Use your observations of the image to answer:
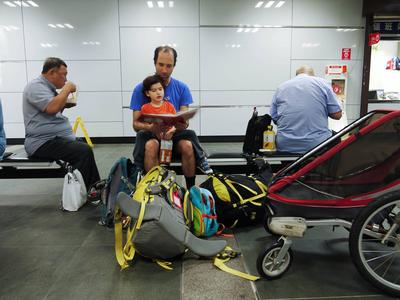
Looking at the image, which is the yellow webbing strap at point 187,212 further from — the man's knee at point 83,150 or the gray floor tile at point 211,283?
the man's knee at point 83,150

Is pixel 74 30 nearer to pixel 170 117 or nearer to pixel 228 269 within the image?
pixel 170 117

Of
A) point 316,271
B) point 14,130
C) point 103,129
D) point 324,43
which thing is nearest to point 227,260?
point 316,271

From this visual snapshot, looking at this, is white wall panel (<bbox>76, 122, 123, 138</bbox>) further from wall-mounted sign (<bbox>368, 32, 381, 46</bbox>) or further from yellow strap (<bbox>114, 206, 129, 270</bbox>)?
wall-mounted sign (<bbox>368, 32, 381, 46</bbox>)

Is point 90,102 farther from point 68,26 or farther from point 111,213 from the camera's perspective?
point 111,213

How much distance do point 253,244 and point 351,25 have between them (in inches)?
224

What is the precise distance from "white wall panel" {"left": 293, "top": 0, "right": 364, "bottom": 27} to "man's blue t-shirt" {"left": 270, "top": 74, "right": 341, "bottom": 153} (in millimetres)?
4065

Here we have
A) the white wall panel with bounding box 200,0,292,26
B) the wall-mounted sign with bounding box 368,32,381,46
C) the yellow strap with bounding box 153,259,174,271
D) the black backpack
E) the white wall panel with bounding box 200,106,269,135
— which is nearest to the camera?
the yellow strap with bounding box 153,259,174,271

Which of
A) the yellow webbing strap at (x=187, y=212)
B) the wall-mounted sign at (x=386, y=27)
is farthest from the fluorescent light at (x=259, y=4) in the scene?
the yellow webbing strap at (x=187, y=212)

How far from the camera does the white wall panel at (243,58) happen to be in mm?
6219

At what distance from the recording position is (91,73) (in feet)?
20.4

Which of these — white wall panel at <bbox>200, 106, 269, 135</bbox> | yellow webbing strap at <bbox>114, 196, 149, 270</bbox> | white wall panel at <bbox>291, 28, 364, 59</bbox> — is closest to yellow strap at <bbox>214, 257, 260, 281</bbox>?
yellow webbing strap at <bbox>114, 196, 149, 270</bbox>

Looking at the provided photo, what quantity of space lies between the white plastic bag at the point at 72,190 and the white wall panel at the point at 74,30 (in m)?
4.05

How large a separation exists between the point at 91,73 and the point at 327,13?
14.8 feet

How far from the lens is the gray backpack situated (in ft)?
5.57
